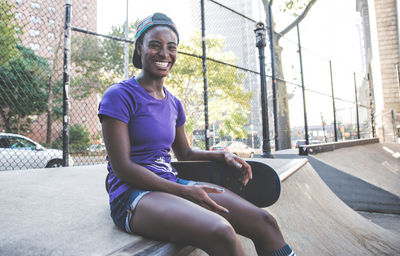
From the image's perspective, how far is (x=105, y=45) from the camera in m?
17.6

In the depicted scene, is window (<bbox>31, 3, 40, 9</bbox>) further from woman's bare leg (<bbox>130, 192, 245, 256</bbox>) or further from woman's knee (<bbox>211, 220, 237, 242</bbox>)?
woman's knee (<bbox>211, 220, 237, 242</bbox>)

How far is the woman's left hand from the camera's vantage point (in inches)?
61.5

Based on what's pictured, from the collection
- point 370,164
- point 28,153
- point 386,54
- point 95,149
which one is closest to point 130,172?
→ point 95,149

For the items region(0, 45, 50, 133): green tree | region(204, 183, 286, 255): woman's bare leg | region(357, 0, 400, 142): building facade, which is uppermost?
region(357, 0, 400, 142): building facade

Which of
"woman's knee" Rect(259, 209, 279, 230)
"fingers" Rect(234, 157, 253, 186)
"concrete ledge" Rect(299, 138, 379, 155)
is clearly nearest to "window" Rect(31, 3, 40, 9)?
"fingers" Rect(234, 157, 253, 186)

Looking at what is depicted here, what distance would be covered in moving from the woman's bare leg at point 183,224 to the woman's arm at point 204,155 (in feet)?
1.77

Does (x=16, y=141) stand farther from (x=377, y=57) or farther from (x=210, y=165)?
(x=377, y=57)

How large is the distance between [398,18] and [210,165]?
22870 mm

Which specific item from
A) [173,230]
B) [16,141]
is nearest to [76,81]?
[16,141]

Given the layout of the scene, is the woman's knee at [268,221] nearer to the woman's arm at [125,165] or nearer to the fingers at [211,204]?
the fingers at [211,204]

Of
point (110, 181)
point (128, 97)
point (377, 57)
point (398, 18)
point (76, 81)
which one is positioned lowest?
point (110, 181)

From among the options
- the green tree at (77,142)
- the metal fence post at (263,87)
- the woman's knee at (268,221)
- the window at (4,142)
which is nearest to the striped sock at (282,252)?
the woman's knee at (268,221)

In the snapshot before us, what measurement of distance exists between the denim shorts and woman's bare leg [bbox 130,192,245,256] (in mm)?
32

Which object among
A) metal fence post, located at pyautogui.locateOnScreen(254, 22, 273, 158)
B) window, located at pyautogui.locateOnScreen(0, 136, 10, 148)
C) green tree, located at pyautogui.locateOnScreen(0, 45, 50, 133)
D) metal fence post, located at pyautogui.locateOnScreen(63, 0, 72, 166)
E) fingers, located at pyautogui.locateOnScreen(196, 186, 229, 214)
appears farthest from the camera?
window, located at pyautogui.locateOnScreen(0, 136, 10, 148)
